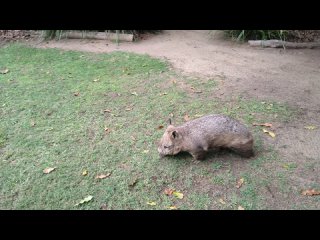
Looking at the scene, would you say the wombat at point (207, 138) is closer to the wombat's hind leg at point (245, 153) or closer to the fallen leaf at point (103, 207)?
the wombat's hind leg at point (245, 153)

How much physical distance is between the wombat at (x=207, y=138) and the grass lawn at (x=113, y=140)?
17cm

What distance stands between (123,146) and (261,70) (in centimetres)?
417

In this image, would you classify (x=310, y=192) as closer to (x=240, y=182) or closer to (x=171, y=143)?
(x=240, y=182)

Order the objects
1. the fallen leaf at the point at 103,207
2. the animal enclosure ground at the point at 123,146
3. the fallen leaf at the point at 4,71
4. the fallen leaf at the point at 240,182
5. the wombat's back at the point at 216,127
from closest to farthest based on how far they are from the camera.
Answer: the fallen leaf at the point at 103,207, the animal enclosure ground at the point at 123,146, the fallen leaf at the point at 240,182, the wombat's back at the point at 216,127, the fallen leaf at the point at 4,71

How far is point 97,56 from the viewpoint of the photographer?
27.2 ft

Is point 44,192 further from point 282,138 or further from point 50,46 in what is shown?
point 50,46

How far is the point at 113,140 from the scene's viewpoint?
5.02 m

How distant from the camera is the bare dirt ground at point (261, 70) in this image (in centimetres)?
484

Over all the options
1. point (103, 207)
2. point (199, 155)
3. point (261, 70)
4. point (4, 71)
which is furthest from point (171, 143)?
point (4, 71)

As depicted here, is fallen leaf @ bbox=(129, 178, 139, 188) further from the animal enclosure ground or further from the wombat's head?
the wombat's head

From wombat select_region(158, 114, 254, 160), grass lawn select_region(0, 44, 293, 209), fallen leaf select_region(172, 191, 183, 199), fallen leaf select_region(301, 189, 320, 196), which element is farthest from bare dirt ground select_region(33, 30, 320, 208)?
fallen leaf select_region(172, 191, 183, 199)

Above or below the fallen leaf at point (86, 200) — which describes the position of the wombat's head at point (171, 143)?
above

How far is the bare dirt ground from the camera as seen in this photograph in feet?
15.9

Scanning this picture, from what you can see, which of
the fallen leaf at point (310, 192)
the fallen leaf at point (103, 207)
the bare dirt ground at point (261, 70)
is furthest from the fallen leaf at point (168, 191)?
the fallen leaf at point (310, 192)
